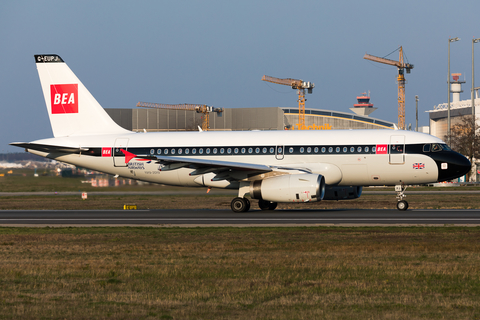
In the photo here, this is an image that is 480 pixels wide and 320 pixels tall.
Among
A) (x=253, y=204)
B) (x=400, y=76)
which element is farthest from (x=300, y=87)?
(x=253, y=204)

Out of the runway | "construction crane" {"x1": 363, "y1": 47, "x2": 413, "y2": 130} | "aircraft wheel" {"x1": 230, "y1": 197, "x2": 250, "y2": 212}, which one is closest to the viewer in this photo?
the runway

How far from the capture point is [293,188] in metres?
27.3

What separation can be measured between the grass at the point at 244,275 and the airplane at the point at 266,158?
9490mm

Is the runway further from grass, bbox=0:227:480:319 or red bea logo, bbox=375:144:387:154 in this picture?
grass, bbox=0:227:480:319

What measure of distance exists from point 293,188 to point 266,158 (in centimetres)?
344

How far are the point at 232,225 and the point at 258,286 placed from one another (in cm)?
1216

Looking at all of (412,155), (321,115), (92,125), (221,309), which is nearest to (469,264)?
(221,309)

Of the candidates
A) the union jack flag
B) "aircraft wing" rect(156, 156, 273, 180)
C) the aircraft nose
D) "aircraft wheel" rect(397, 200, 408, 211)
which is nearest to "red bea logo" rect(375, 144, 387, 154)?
the union jack flag

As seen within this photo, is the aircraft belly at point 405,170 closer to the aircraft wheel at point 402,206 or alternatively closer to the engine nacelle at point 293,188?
the aircraft wheel at point 402,206

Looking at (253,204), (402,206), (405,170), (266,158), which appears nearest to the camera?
(405,170)

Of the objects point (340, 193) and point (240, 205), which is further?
point (340, 193)

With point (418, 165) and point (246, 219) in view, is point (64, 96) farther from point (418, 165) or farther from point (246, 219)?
point (418, 165)

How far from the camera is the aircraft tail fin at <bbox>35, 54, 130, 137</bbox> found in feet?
113

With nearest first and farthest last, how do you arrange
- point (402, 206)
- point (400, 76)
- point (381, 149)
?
point (381, 149), point (402, 206), point (400, 76)
